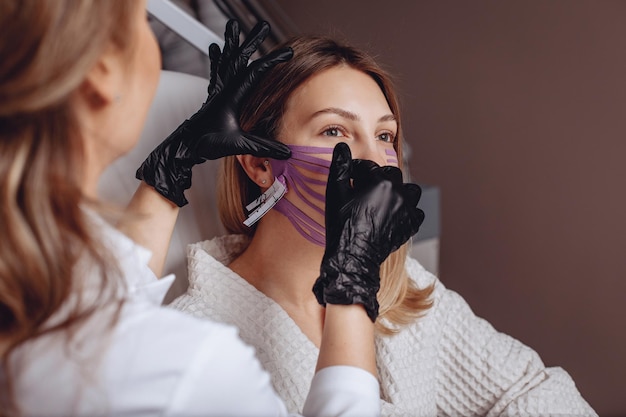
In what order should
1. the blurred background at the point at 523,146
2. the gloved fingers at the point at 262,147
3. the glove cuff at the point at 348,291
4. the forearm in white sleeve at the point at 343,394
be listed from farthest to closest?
the blurred background at the point at 523,146 → the gloved fingers at the point at 262,147 → the glove cuff at the point at 348,291 → the forearm in white sleeve at the point at 343,394

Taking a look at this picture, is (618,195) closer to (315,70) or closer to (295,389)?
(315,70)

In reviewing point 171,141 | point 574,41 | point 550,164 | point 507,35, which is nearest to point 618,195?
point 550,164

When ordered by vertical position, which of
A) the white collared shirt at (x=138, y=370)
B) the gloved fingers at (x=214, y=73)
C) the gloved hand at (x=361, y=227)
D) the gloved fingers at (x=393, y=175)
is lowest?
the white collared shirt at (x=138, y=370)

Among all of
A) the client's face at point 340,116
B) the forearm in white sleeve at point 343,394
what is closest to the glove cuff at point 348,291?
the forearm in white sleeve at point 343,394

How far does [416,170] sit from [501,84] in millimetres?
501

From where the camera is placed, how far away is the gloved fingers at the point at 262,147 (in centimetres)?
119

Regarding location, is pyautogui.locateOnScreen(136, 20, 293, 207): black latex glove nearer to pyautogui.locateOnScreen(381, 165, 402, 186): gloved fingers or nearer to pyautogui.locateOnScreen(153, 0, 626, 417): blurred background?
pyautogui.locateOnScreen(381, 165, 402, 186): gloved fingers

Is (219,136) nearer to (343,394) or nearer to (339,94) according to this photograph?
(339,94)

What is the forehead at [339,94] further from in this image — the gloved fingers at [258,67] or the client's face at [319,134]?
the gloved fingers at [258,67]

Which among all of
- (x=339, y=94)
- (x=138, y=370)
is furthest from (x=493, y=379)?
(x=138, y=370)

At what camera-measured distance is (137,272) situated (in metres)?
0.85

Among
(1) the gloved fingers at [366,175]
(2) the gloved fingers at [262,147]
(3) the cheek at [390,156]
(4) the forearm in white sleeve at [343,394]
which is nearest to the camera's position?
(4) the forearm in white sleeve at [343,394]

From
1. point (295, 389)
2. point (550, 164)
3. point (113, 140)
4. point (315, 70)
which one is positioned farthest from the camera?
point (550, 164)

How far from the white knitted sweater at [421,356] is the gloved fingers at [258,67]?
0.35m
